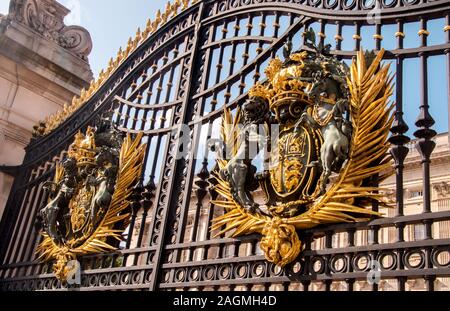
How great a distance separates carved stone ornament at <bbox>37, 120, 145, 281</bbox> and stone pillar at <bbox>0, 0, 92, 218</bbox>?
1.70 meters

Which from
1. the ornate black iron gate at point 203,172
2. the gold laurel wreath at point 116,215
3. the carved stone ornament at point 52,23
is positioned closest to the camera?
the ornate black iron gate at point 203,172

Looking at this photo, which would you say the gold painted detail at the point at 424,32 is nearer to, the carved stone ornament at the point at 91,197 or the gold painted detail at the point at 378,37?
the gold painted detail at the point at 378,37

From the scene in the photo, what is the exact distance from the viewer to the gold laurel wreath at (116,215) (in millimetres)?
5797

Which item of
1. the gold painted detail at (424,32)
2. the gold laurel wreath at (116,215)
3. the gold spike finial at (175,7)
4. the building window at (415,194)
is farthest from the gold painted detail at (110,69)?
the building window at (415,194)

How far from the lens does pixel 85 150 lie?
649cm

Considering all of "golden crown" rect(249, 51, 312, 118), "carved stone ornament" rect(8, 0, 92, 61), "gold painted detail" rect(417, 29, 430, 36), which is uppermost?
"carved stone ornament" rect(8, 0, 92, 61)

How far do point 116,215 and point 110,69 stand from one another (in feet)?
7.78

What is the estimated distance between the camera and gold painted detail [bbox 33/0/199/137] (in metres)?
6.69

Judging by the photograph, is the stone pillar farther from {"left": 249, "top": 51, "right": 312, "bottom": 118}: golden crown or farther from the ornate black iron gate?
{"left": 249, "top": 51, "right": 312, "bottom": 118}: golden crown

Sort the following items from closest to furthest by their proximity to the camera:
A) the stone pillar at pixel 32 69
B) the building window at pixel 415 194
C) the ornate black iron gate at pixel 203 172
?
the ornate black iron gate at pixel 203 172 < the stone pillar at pixel 32 69 < the building window at pixel 415 194

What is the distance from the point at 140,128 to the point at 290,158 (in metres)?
2.54

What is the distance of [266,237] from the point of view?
407 centimetres

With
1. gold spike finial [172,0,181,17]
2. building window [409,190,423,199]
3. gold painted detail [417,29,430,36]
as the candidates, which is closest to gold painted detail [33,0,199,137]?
gold spike finial [172,0,181,17]
